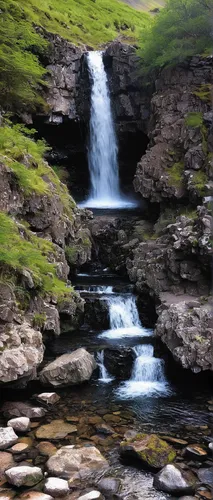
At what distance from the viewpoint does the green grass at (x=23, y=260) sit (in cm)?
1018

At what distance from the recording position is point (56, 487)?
6.68 metres

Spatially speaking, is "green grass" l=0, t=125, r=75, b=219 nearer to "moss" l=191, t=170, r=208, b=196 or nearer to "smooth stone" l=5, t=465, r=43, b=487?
"moss" l=191, t=170, r=208, b=196

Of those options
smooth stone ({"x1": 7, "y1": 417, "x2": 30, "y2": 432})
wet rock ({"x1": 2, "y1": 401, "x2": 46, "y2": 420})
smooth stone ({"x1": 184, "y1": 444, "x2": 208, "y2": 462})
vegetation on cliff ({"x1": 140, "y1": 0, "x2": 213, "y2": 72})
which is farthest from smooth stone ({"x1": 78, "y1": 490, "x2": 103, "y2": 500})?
vegetation on cliff ({"x1": 140, "y1": 0, "x2": 213, "y2": 72})

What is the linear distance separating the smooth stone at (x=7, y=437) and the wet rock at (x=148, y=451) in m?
2.09

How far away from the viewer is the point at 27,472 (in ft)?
22.8

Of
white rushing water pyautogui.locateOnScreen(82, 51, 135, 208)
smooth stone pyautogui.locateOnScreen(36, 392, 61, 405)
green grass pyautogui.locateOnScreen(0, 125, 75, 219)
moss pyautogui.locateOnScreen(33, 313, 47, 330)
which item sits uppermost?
white rushing water pyautogui.locateOnScreen(82, 51, 135, 208)

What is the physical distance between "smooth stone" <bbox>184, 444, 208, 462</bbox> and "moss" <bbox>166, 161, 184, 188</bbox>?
13795mm

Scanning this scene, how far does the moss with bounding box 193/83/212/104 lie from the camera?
70.5ft

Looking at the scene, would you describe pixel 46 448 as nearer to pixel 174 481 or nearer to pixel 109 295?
pixel 174 481

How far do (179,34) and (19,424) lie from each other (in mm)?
21853

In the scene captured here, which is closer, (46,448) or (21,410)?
(46,448)

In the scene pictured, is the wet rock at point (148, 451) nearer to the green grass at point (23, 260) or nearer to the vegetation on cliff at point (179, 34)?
the green grass at point (23, 260)

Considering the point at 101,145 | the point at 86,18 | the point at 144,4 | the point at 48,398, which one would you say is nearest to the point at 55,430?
the point at 48,398

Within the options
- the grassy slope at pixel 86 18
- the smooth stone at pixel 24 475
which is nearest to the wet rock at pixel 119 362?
the smooth stone at pixel 24 475
